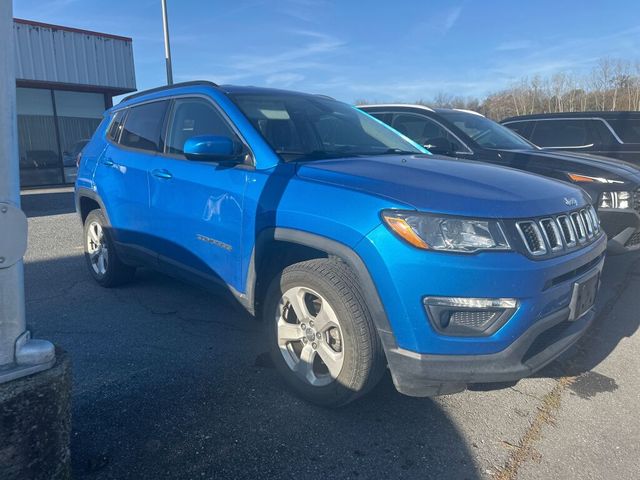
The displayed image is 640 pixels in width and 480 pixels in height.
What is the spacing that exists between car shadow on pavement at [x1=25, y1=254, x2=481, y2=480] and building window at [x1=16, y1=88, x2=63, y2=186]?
1510 cm

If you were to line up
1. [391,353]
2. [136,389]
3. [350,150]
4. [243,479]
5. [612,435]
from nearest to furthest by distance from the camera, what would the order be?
1. [243,479]
2. [391,353]
3. [612,435]
4. [136,389]
5. [350,150]

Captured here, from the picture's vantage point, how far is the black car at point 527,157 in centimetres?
502

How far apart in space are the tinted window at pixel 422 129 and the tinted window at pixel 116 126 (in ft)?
11.0

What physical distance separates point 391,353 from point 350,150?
165 cm

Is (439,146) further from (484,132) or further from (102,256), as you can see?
(102,256)

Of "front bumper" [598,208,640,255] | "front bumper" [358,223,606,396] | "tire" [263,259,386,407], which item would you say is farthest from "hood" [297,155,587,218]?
"front bumper" [598,208,640,255]

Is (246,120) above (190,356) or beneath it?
above

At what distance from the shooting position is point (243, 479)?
227 cm

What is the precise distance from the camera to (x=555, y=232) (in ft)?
8.50

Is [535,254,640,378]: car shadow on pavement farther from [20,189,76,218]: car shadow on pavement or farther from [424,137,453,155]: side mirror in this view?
[20,189,76,218]: car shadow on pavement

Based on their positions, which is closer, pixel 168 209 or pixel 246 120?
pixel 246 120

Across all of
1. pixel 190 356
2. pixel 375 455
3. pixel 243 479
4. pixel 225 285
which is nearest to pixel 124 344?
pixel 190 356

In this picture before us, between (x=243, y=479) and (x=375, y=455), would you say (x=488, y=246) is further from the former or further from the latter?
(x=243, y=479)

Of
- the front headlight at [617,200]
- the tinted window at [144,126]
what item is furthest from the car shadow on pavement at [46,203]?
the front headlight at [617,200]
